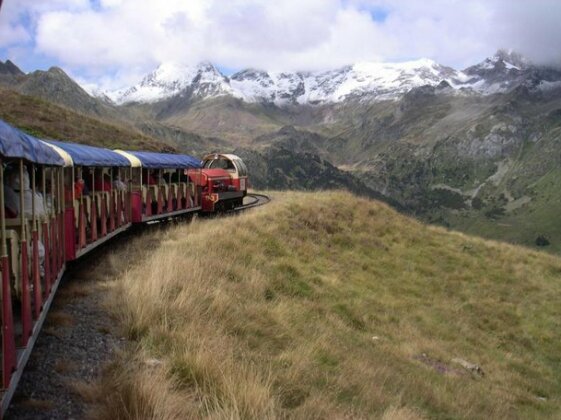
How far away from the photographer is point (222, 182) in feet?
84.3

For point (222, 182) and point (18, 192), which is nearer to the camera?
point (18, 192)

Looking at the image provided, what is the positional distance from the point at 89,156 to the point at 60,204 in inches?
118

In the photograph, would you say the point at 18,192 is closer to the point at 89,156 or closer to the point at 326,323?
the point at 89,156

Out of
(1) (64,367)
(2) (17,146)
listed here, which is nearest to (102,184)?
(1) (64,367)

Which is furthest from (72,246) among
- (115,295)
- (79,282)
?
(115,295)

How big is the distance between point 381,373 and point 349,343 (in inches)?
68.5

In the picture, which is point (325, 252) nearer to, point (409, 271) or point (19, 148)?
point (409, 271)

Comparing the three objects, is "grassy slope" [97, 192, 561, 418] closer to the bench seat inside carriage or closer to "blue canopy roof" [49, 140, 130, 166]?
the bench seat inside carriage

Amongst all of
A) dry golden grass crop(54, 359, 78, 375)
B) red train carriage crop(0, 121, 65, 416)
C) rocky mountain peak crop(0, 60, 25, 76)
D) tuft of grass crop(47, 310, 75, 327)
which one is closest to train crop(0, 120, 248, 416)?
red train carriage crop(0, 121, 65, 416)

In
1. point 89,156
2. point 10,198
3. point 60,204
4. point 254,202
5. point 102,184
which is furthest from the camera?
point 254,202

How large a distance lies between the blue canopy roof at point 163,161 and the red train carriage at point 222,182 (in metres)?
0.66

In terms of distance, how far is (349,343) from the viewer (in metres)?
10.6

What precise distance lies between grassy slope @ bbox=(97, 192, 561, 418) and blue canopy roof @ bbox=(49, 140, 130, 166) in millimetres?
2272

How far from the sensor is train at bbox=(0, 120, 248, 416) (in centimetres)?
513
